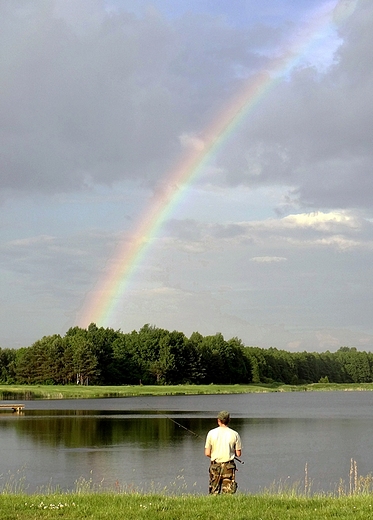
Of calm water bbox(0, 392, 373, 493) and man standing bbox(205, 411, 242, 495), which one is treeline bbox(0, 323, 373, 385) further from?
man standing bbox(205, 411, 242, 495)

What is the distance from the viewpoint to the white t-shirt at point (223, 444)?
14.4 metres

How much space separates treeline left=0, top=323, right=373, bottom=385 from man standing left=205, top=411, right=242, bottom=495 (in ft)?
429

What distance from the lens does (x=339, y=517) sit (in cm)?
1222

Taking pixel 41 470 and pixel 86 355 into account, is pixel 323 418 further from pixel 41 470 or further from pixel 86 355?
pixel 86 355

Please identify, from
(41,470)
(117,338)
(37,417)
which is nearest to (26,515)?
(41,470)

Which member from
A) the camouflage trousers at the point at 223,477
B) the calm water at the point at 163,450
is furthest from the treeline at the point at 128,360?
the camouflage trousers at the point at 223,477

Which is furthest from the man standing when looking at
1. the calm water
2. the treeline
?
the treeline

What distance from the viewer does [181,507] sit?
43.4 ft

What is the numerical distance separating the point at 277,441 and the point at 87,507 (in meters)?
32.3

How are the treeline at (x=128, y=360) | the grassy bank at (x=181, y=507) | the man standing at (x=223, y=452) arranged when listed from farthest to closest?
the treeline at (x=128, y=360) → the man standing at (x=223, y=452) → the grassy bank at (x=181, y=507)

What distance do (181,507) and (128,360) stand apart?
147759mm

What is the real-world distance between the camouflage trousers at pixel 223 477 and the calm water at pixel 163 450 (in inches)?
328

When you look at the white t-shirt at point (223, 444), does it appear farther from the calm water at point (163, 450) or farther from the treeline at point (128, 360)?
the treeline at point (128, 360)

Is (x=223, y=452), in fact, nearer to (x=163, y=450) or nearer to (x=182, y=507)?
(x=182, y=507)
